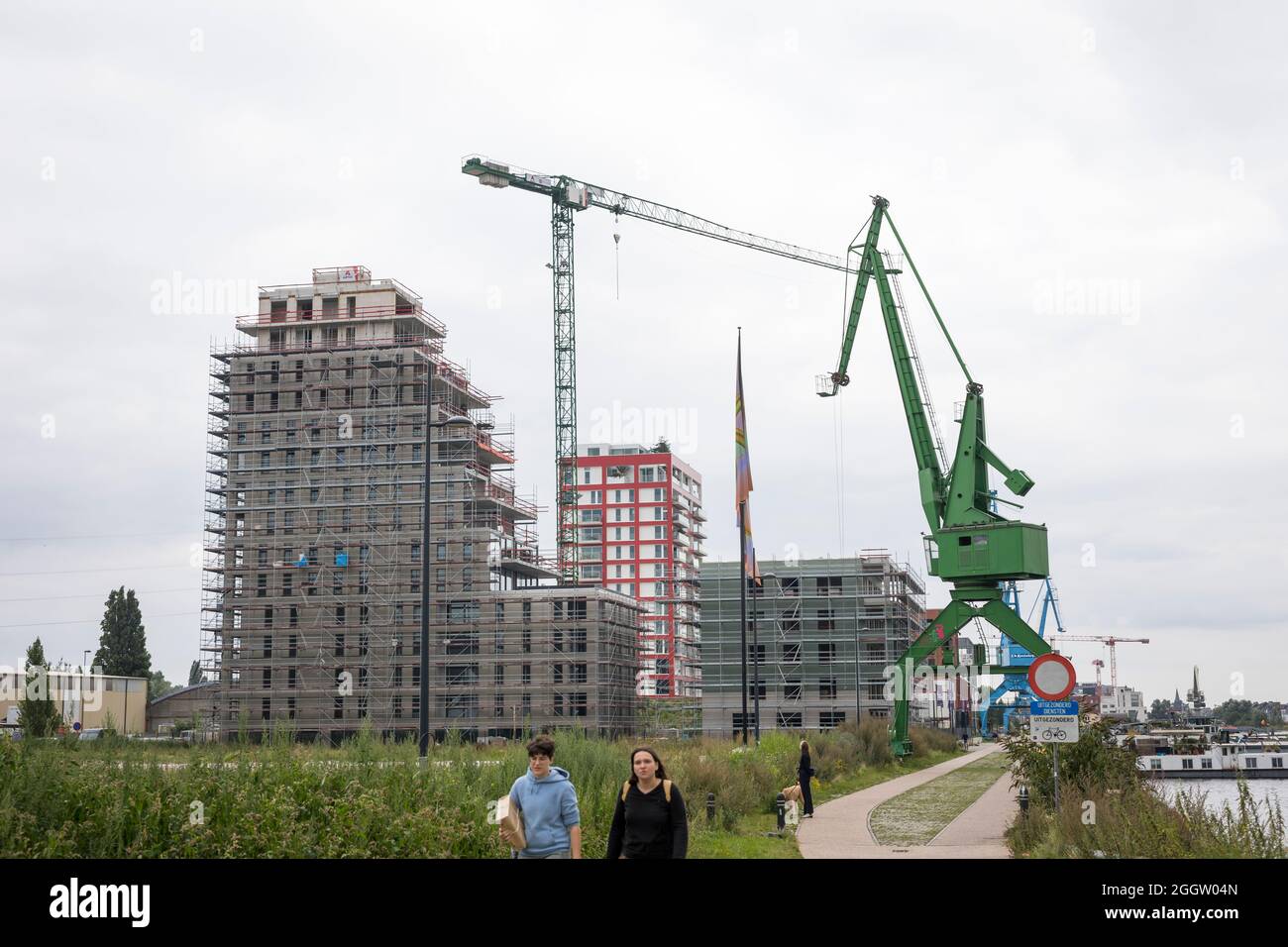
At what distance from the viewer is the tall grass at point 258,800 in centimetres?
1030

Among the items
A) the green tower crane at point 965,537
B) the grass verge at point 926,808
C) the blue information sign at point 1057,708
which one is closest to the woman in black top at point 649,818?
the blue information sign at point 1057,708

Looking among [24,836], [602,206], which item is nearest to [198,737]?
[24,836]

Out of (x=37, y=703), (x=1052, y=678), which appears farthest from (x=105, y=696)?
(x=1052, y=678)

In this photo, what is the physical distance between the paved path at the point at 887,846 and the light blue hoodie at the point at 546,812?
31.0ft

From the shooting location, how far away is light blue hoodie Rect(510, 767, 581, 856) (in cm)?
828

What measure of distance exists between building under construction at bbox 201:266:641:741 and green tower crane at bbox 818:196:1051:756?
2464 cm

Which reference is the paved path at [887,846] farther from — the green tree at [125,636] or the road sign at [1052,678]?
the green tree at [125,636]

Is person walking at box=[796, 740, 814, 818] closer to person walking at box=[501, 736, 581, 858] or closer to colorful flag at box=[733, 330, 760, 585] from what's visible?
colorful flag at box=[733, 330, 760, 585]

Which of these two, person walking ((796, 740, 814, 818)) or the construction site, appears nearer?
person walking ((796, 740, 814, 818))

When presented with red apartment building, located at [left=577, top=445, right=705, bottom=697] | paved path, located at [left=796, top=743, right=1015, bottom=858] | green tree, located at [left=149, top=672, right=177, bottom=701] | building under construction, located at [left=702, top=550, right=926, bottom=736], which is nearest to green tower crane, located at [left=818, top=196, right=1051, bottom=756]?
paved path, located at [left=796, top=743, right=1015, bottom=858]
